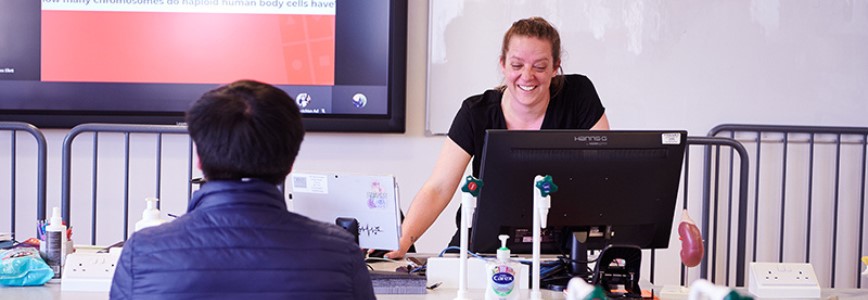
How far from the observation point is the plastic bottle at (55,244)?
2.47 metres

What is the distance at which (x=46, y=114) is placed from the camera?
4.28 metres

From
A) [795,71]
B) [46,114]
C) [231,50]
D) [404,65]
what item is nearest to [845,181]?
[795,71]

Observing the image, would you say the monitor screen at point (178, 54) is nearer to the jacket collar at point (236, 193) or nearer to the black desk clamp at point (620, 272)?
the black desk clamp at point (620, 272)

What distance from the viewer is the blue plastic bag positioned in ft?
7.73

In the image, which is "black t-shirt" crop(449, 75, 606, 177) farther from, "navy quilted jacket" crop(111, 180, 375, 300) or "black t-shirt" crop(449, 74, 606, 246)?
"navy quilted jacket" crop(111, 180, 375, 300)

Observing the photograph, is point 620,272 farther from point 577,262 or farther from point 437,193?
point 437,193

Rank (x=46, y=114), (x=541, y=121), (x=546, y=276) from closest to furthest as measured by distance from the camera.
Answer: (x=546, y=276), (x=541, y=121), (x=46, y=114)

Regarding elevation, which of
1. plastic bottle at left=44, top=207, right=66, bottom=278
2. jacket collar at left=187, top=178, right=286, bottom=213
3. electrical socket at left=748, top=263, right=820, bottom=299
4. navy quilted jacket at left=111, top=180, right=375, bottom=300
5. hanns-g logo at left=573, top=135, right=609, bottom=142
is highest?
hanns-g logo at left=573, top=135, right=609, bottom=142

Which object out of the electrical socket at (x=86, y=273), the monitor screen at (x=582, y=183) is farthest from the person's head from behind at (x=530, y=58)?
the electrical socket at (x=86, y=273)

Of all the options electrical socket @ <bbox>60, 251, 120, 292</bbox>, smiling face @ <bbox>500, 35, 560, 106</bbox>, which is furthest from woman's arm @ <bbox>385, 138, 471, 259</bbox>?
electrical socket @ <bbox>60, 251, 120, 292</bbox>

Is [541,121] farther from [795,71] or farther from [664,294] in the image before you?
[795,71]

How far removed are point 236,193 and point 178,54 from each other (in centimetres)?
289

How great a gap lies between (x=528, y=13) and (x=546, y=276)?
2076 millimetres

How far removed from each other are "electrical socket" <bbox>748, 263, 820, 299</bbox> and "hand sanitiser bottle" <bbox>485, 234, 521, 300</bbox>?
0.64 meters
